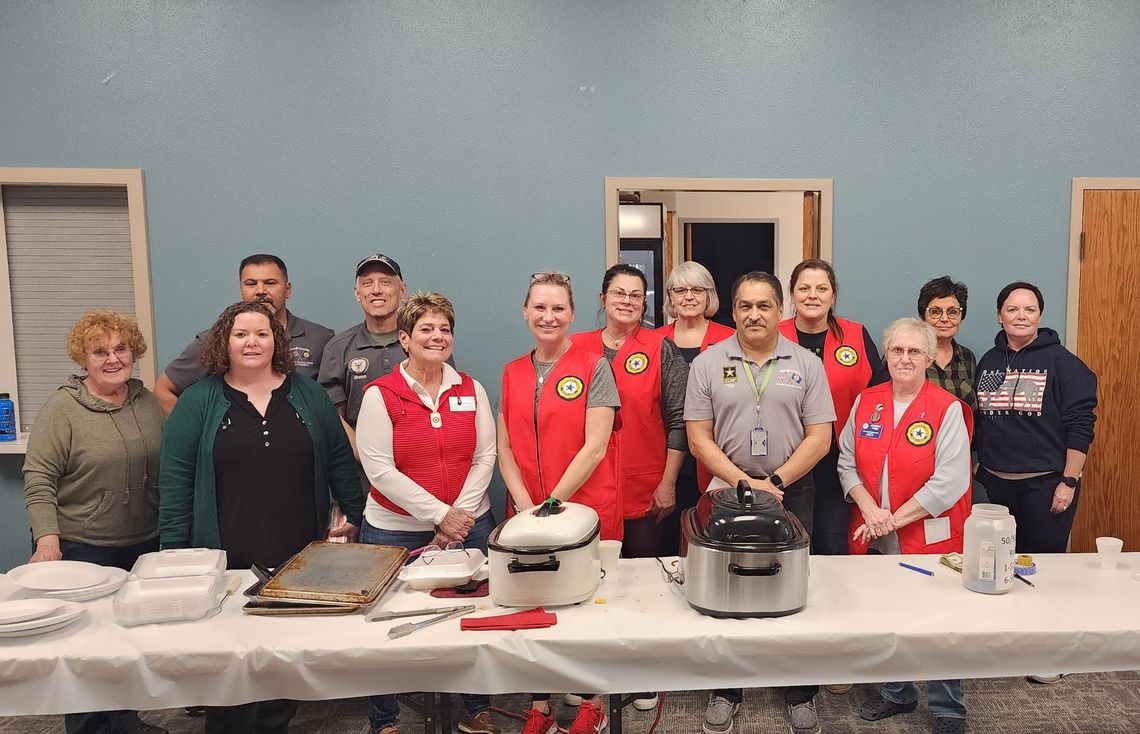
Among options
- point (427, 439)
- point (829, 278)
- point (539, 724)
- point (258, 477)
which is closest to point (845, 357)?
point (829, 278)

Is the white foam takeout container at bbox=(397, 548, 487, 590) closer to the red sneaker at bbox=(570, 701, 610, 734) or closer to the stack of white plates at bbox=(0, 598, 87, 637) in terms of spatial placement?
the stack of white plates at bbox=(0, 598, 87, 637)

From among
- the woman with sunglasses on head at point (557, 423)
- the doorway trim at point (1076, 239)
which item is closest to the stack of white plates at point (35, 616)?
the woman with sunglasses on head at point (557, 423)

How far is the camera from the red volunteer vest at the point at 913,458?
2.33 meters

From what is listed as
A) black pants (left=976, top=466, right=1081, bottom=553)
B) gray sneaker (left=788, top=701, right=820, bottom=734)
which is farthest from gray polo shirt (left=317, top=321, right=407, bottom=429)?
black pants (left=976, top=466, right=1081, bottom=553)

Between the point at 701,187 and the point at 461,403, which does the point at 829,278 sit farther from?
the point at 461,403

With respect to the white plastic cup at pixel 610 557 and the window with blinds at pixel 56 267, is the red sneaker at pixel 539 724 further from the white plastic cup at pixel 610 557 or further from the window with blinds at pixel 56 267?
the window with blinds at pixel 56 267

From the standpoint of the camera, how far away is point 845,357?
2.73 metres

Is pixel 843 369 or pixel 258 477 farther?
pixel 843 369

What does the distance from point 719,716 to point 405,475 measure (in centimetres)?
135

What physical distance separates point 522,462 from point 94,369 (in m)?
1.37

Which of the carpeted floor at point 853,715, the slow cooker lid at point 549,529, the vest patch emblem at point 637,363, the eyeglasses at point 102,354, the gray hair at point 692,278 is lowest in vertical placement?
the carpeted floor at point 853,715

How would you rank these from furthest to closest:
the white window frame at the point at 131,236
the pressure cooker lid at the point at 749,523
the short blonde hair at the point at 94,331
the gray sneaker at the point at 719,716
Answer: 1. the white window frame at the point at 131,236
2. the gray sneaker at the point at 719,716
3. the short blonde hair at the point at 94,331
4. the pressure cooker lid at the point at 749,523

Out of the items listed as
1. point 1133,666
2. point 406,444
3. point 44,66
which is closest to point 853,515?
point 1133,666

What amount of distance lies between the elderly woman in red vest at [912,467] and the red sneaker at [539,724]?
1.16 metres
